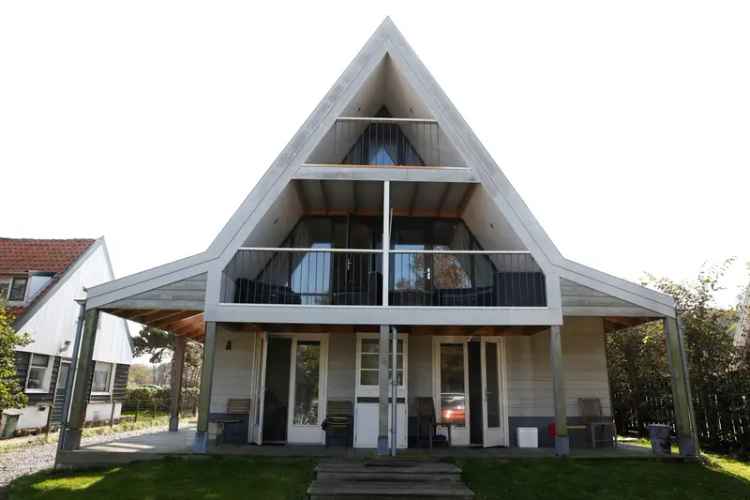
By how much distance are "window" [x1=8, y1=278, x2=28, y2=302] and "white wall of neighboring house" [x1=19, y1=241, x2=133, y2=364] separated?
85 centimetres

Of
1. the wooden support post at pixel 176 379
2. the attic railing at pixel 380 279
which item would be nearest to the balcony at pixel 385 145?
the attic railing at pixel 380 279

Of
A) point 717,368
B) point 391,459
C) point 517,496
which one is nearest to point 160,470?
point 391,459

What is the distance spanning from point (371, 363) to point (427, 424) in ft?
5.47

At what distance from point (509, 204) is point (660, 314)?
11.1 ft

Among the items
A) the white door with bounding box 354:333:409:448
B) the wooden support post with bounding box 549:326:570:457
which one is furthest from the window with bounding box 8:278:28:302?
the wooden support post with bounding box 549:326:570:457

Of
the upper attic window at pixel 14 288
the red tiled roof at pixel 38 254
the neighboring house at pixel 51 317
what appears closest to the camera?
the neighboring house at pixel 51 317

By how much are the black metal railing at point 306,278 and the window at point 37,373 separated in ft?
29.1

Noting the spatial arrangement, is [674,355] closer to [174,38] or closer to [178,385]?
[174,38]

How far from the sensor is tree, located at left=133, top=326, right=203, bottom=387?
28519 mm

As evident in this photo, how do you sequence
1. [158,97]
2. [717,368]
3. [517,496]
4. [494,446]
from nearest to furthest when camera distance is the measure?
[517,496]
[158,97]
[494,446]
[717,368]

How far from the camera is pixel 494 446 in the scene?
10.5 metres

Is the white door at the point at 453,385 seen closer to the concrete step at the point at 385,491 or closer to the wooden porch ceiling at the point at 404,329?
the wooden porch ceiling at the point at 404,329

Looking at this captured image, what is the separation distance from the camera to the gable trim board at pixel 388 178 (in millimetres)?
9375

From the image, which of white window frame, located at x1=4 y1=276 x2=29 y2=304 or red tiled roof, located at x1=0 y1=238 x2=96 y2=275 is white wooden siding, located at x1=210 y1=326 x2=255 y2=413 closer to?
white window frame, located at x1=4 y1=276 x2=29 y2=304
